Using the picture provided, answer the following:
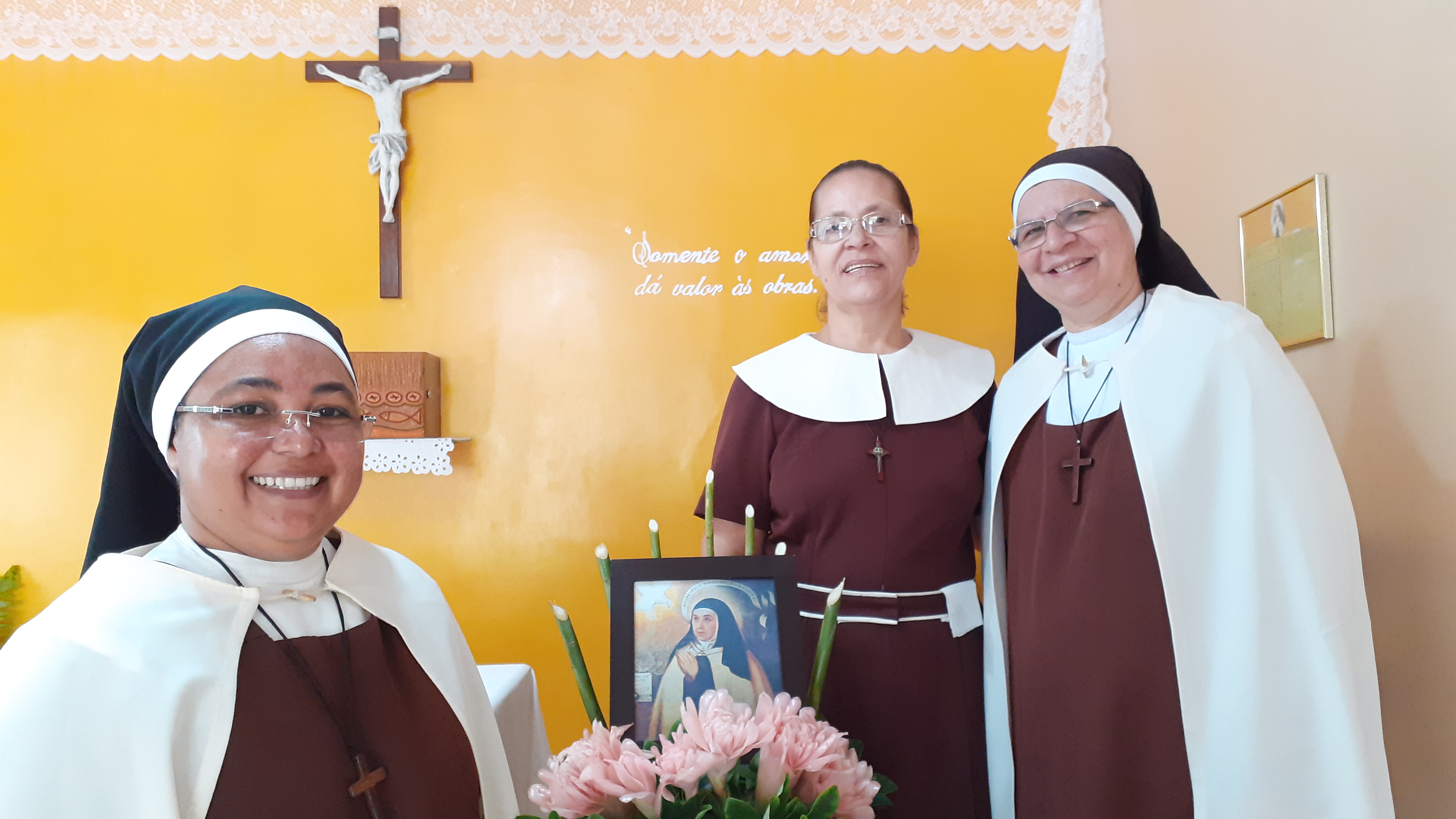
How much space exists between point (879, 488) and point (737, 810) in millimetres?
1113

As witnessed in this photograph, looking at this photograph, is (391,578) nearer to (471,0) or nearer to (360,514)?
(360,514)

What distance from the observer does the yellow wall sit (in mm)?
3461

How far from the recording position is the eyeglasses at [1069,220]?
1.72 meters

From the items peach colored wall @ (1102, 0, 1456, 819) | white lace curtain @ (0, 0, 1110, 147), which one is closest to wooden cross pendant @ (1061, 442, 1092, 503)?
peach colored wall @ (1102, 0, 1456, 819)

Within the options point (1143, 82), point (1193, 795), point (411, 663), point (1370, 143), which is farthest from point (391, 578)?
point (1143, 82)

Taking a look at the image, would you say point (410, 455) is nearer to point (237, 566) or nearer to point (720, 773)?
point (237, 566)

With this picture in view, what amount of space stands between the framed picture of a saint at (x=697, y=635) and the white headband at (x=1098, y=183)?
3.43 ft

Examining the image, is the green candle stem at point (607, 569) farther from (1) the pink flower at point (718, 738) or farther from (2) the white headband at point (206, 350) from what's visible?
(2) the white headband at point (206, 350)

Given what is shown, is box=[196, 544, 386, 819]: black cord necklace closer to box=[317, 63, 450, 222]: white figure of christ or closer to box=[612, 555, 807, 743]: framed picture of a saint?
box=[612, 555, 807, 743]: framed picture of a saint

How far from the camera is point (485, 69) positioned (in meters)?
3.52

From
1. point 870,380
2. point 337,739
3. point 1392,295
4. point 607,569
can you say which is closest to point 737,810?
point 607,569

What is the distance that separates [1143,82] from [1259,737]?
7.95 ft

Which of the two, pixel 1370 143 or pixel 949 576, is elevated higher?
pixel 1370 143

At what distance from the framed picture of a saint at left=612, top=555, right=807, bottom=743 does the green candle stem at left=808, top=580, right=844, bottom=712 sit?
19 mm
